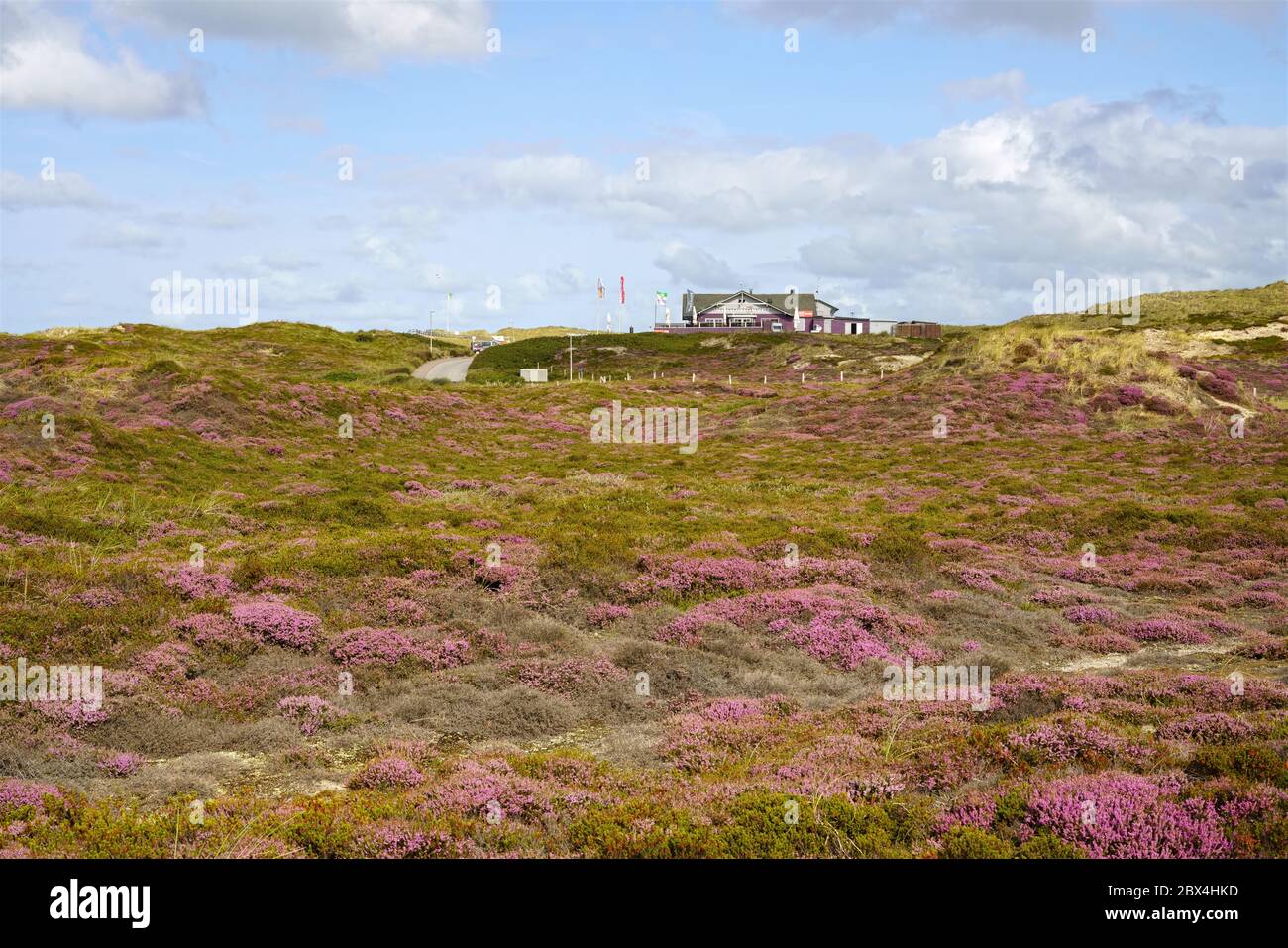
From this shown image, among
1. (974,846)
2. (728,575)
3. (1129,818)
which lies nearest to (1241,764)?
(1129,818)

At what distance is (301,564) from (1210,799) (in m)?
17.9

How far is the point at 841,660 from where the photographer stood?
17.1 m

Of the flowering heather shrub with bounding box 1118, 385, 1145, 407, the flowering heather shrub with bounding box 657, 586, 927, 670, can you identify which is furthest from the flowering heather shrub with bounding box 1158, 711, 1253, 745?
the flowering heather shrub with bounding box 1118, 385, 1145, 407

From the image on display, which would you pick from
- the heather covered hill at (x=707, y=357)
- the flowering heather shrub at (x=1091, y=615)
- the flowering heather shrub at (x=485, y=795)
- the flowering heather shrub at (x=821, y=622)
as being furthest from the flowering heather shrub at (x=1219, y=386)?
the flowering heather shrub at (x=485, y=795)

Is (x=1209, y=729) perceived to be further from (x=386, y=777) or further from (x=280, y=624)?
(x=280, y=624)

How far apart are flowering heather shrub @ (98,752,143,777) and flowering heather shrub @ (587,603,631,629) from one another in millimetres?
9304

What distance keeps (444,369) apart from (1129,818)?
118937 mm

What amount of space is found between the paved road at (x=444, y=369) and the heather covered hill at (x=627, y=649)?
218 feet

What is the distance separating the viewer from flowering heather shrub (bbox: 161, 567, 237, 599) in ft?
59.4

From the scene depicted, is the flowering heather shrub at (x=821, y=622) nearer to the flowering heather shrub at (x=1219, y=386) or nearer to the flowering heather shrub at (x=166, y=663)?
the flowering heather shrub at (x=166, y=663)

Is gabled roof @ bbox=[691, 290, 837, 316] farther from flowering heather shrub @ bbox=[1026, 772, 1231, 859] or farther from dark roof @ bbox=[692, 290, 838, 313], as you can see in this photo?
flowering heather shrub @ bbox=[1026, 772, 1231, 859]

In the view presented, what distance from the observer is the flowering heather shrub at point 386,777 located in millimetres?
11227

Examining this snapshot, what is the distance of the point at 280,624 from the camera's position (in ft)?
55.2
